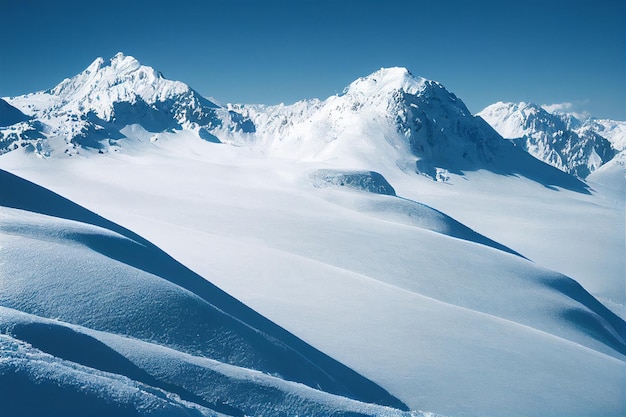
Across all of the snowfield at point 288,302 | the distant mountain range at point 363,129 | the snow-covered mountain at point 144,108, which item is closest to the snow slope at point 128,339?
the snowfield at point 288,302

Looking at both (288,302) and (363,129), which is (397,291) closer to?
(288,302)

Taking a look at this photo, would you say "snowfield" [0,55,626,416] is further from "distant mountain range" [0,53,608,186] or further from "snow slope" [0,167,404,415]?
"distant mountain range" [0,53,608,186]

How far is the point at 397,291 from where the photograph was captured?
23.6 metres

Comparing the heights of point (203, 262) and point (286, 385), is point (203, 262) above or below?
above

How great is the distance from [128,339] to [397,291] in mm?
15479

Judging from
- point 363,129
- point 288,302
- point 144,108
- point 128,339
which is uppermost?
point 363,129

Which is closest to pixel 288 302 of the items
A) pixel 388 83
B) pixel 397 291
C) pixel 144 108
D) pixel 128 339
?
pixel 397 291

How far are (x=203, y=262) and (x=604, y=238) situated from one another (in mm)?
58888

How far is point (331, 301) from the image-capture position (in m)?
20.7

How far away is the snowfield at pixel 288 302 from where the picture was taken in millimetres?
9930

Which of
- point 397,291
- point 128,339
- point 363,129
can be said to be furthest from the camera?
point 363,129

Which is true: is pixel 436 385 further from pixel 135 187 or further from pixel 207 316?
pixel 135 187

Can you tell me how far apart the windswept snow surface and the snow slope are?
2.71 m

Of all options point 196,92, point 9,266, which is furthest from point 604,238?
point 196,92
